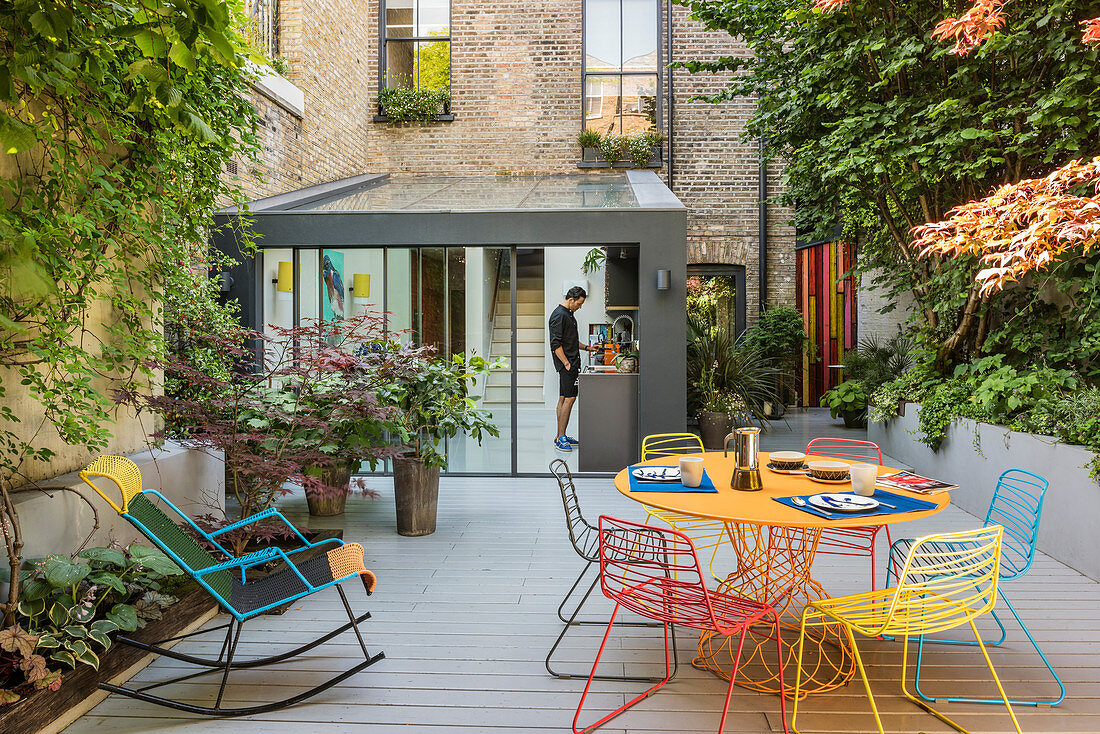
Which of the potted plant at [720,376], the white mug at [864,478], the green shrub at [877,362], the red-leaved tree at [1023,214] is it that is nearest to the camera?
the white mug at [864,478]

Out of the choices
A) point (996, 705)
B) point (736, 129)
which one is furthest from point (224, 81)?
point (736, 129)

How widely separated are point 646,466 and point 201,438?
220 cm

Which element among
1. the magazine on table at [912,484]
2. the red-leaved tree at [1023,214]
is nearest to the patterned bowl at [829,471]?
the magazine on table at [912,484]

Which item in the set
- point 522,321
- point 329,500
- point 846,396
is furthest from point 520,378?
point 846,396

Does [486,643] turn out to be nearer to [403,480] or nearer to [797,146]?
[403,480]

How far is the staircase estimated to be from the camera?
6.03 m

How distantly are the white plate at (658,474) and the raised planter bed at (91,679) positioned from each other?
6.68 feet

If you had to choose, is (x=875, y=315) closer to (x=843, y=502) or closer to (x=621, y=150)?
(x=621, y=150)

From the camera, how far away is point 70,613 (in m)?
2.28

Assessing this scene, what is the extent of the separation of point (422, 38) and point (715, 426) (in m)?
6.98

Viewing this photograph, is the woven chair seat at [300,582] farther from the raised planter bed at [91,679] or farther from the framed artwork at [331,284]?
the framed artwork at [331,284]

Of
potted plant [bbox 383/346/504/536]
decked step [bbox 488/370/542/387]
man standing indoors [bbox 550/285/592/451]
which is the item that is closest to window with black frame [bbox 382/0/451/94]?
man standing indoors [bbox 550/285/592/451]

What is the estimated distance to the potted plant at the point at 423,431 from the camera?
4324 mm

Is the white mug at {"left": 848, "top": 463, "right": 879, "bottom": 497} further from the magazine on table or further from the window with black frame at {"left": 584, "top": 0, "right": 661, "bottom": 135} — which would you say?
the window with black frame at {"left": 584, "top": 0, "right": 661, "bottom": 135}
